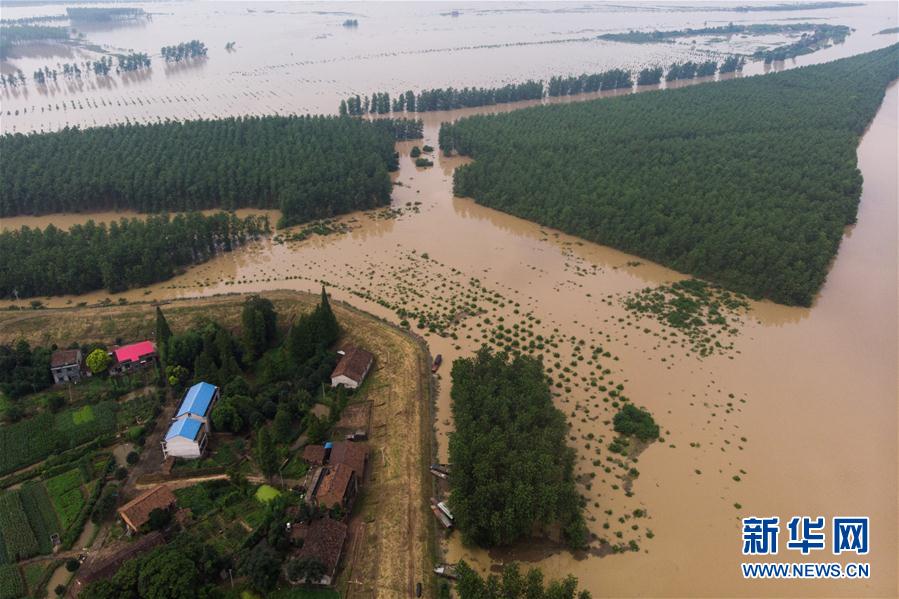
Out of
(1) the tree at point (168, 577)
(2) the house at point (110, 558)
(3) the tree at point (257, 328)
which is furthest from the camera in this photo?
(3) the tree at point (257, 328)

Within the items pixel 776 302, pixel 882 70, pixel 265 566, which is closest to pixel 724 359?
pixel 776 302

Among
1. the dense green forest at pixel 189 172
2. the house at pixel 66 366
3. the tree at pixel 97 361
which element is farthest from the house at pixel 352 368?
Answer: the dense green forest at pixel 189 172

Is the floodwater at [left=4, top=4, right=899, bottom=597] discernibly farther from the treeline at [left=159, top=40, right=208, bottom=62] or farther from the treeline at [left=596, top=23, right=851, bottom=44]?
the treeline at [left=596, top=23, right=851, bottom=44]

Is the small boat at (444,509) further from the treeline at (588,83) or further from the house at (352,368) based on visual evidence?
the treeline at (588,83)

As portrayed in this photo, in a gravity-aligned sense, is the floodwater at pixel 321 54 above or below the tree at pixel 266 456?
above

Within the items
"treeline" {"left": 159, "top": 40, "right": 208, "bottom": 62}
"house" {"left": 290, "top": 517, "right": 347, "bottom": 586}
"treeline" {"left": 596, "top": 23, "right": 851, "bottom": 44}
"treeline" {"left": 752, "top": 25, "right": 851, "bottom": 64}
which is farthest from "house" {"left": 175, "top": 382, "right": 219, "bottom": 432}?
"treeline" {"left": 596, "top": 23, "right": 851, "bottom": 44}

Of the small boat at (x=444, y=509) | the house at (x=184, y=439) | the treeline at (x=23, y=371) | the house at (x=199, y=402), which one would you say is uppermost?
the treeline at (x=23, y=371)

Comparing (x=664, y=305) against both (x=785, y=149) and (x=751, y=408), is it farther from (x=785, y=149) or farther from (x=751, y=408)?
(x=785, y=149)

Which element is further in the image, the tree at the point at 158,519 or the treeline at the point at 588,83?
the treeline at the point at 588,83
